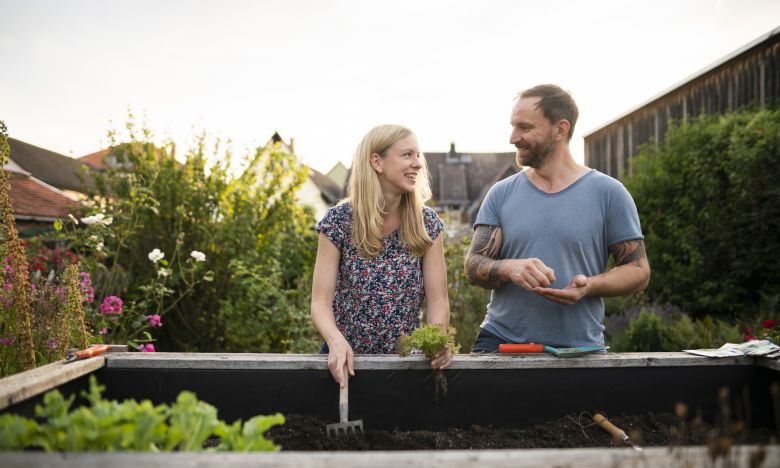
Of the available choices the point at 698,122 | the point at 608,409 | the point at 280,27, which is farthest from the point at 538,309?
the point at 698,122

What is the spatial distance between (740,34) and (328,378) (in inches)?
295

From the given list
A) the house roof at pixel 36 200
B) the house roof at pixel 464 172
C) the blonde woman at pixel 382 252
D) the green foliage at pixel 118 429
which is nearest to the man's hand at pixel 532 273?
the blonde woman at pixel 382 252

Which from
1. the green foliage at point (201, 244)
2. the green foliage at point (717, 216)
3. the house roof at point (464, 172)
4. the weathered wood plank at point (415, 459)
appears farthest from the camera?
the house roof at point (464, 172)

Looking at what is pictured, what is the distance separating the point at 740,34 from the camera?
22.7 ft

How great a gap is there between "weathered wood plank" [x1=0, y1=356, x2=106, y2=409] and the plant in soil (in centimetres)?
96

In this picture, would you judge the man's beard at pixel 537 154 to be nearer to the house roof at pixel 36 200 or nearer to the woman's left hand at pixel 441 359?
the woman's left hand at pixel 441 359

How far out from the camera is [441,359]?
175cm

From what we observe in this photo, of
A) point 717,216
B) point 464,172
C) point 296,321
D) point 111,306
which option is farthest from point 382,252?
point 464,172

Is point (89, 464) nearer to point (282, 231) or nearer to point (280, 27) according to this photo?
point (280, 27)

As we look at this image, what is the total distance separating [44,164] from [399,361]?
95.6 feet

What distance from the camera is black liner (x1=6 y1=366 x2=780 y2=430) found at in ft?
5.80

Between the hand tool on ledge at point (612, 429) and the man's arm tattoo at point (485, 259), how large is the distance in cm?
59

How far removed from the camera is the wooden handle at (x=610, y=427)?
1606 millimetres

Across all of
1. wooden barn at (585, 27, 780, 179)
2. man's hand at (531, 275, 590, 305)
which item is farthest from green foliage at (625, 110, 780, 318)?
man's hand at (531, 275, 590, 305)
